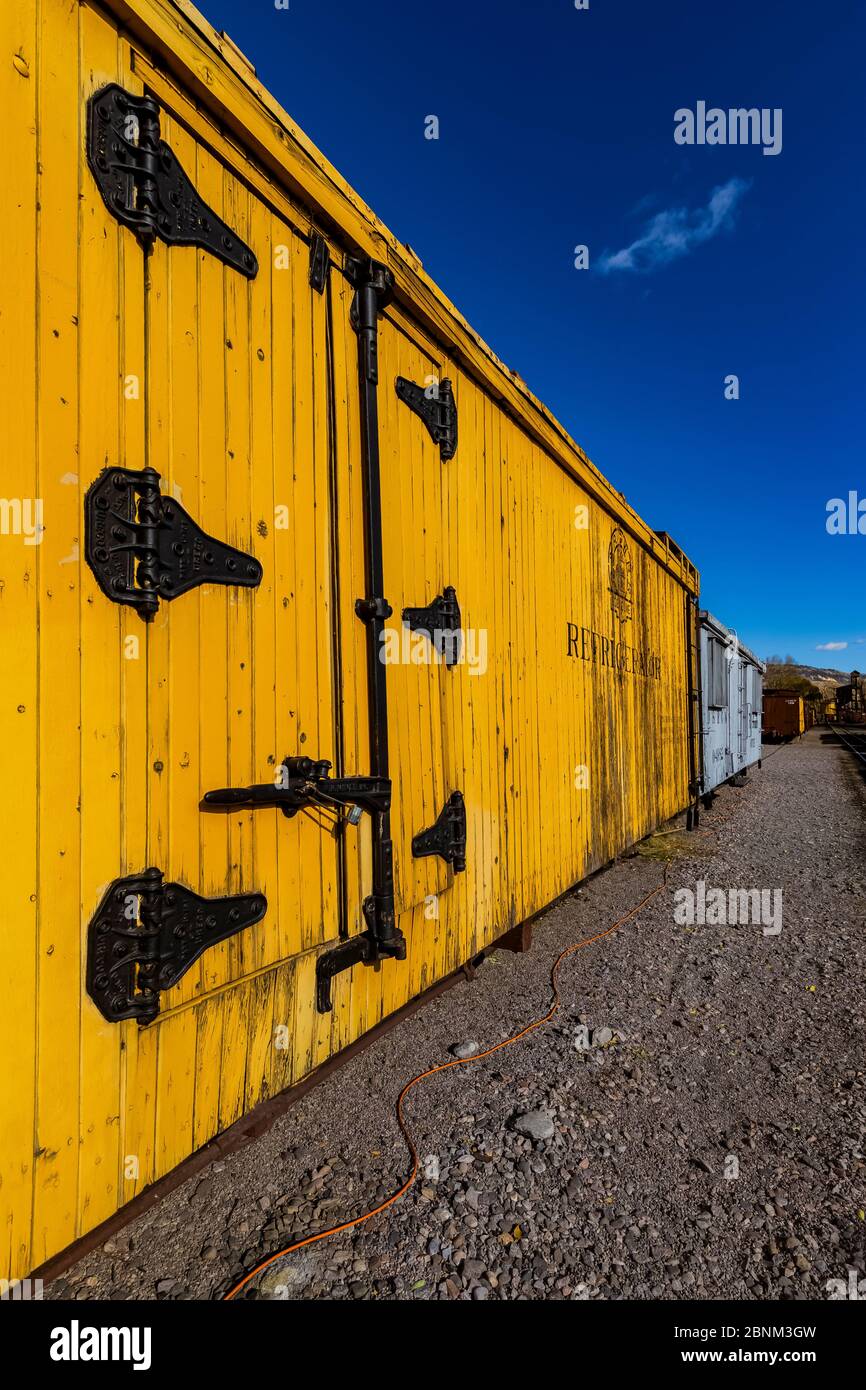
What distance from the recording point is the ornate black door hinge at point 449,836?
2773mm

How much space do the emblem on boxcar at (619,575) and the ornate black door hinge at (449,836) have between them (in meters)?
2.98

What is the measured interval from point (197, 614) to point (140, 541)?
9.7 inches

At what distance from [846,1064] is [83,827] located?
3.13 m

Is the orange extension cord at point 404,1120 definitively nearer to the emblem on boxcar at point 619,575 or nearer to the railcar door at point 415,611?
the railcar door at point 415,611

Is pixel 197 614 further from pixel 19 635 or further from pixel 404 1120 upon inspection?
pixel 404 1120

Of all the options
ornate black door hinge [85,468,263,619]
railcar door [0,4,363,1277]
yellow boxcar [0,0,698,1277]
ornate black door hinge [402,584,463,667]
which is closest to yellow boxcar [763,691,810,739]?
ornate black door hinge [402,584,463,667]

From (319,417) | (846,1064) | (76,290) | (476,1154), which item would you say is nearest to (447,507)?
(319,417)

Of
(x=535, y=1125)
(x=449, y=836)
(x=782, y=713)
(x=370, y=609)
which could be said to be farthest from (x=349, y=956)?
(x=782, y=713)

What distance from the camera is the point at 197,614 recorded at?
1.79 meters

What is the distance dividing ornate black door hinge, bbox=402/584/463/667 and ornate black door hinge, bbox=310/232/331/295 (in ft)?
4.02

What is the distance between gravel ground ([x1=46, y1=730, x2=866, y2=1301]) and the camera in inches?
67.9

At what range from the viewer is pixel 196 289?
182 centimetres

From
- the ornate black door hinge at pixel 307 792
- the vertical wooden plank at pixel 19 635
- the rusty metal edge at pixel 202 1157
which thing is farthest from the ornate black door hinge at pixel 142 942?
the rusty metal edge at pixel 202 1157

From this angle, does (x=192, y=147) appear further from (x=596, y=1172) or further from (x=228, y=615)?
(x=596, y=1172)
